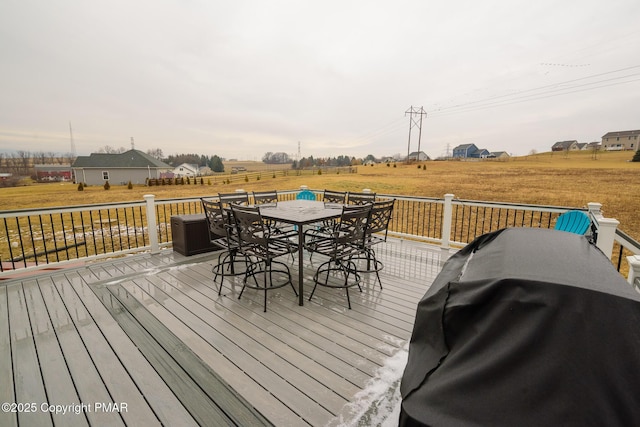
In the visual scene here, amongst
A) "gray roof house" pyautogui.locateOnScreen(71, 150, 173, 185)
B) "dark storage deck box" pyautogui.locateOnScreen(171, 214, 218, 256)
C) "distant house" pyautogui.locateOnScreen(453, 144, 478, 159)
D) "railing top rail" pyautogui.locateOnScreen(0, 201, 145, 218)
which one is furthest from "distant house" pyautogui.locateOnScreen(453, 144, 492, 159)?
"railing top rail" pyautogui.locateOnScreen(0, 201, 145, 218)

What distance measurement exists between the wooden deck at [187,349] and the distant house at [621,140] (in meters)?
26.5

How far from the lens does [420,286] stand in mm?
3506

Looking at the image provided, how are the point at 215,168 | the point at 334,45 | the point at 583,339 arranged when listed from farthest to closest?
the point at 215,168, the point at 334,45, the point at 583,339

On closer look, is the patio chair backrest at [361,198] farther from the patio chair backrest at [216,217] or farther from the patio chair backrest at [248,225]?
the patio chair backrest at [216,217]

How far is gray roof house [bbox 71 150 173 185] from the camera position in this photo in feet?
89.5

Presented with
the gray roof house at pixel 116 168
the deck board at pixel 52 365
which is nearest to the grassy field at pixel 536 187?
the gray roof house at pixel 116 168

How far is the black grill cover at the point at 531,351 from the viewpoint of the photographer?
0.79 meters

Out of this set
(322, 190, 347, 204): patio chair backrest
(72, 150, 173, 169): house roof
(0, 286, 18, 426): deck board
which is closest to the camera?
(0, 286, 18, 426): deck board

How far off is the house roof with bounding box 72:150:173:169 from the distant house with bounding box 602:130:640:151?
42.3m

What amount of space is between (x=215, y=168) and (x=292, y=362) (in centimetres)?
4374

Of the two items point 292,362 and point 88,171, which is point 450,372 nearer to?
point 292,362

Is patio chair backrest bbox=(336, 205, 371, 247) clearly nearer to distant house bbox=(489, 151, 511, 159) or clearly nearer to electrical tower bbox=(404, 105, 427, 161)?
electrical tower bbox=(404, 105, 427, 161)

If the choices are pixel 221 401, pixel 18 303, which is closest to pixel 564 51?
pixel 221 401
